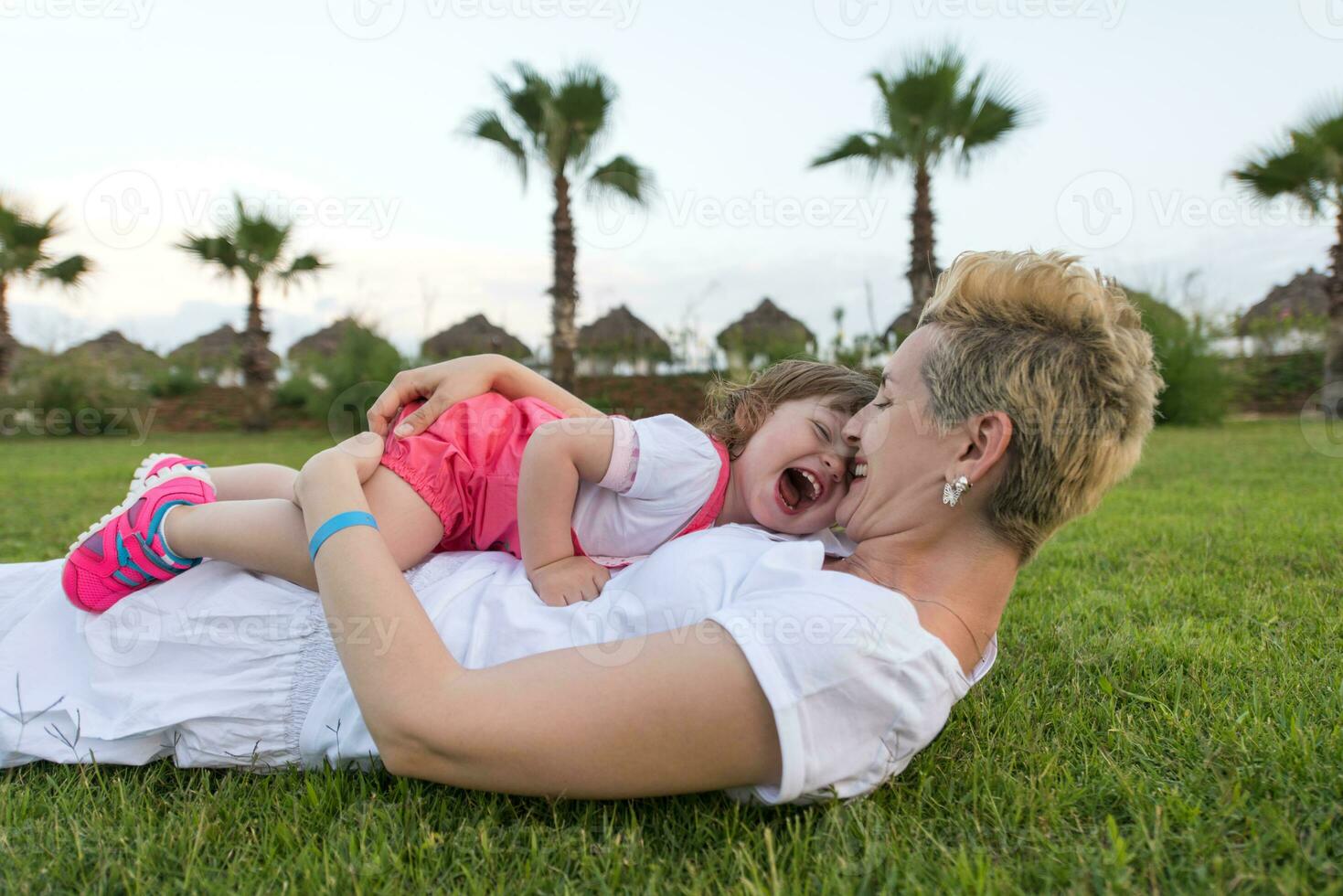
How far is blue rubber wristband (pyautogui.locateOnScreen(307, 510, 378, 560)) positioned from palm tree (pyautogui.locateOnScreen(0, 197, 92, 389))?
20710 millimetres

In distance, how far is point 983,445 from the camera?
1.47 metres

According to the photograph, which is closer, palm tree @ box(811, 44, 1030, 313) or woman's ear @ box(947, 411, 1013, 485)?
woman's ear @ box(947, 411, 1013, 485)

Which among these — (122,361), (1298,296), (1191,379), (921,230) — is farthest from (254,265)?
(1298,296)

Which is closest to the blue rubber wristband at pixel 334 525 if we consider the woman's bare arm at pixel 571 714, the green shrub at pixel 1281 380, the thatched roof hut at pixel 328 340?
the woman's bare arm at pixel 571 714

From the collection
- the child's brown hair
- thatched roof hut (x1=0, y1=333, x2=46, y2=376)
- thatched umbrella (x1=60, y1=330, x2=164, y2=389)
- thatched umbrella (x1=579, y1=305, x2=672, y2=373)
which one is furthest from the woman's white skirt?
thatched roof hut (x1=0, y1=333, x2=46, y2=376)

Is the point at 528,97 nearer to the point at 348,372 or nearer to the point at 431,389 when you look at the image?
the point at 348,372

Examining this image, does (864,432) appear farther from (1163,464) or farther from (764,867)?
(1163,464)

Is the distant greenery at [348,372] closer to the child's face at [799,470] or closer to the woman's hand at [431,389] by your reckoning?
the woman's hand at [431,389]

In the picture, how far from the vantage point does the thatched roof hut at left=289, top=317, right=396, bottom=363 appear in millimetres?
16438

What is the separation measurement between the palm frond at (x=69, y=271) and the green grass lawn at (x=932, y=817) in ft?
72.3

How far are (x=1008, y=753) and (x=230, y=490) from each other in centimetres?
192

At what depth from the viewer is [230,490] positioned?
2176 mm

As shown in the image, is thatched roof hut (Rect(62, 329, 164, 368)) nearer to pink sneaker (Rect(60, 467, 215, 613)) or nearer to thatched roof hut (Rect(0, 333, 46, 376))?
thatched roof hut (Rect(0, 333, 46, 376))

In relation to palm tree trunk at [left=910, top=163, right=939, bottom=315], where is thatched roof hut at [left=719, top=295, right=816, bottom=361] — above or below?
below
